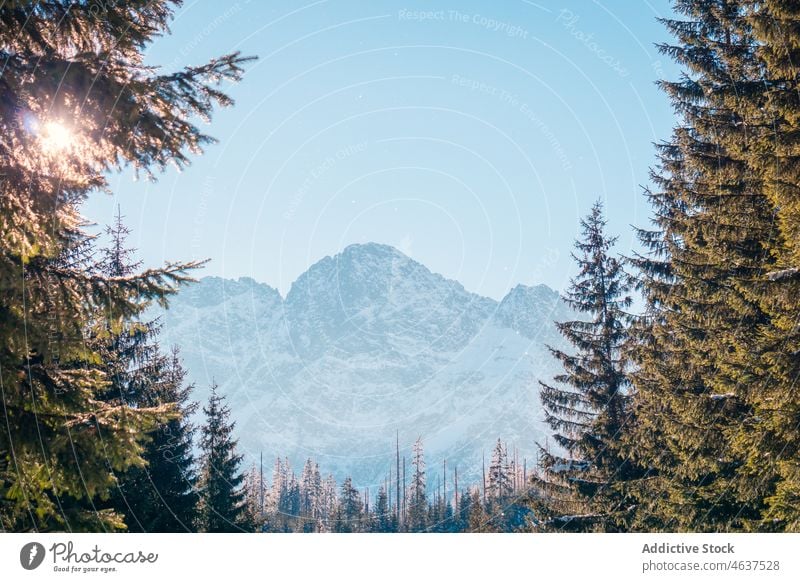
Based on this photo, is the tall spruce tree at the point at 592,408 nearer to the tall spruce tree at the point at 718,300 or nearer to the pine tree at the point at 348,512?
the tall spruce tree at the point at 718,300

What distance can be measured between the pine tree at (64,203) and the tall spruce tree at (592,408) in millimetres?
12498

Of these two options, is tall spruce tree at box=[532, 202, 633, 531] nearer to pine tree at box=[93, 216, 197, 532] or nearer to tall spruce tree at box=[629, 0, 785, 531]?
tall spruce tree at box=[629, 0, 785, 531]

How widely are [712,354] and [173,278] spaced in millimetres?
9598

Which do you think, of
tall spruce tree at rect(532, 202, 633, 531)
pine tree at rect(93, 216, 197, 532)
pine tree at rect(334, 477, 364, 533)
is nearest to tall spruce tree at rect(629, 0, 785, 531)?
tall spruce tree at rect(532, 202, 633, 531)


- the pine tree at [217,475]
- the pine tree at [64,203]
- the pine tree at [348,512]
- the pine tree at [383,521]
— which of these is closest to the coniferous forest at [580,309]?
the pine tree at [64,203]

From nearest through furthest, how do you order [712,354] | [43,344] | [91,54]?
1. [91,54]
2. [43,344]
3. [712,354]

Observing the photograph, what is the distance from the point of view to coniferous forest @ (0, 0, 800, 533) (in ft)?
18.3

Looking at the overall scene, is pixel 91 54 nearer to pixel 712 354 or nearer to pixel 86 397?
pixel 86 397

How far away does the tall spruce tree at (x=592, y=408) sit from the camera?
15.2m

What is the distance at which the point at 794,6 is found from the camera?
7.72 metres

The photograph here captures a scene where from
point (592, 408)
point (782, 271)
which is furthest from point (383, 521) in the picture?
point (782, 271)
